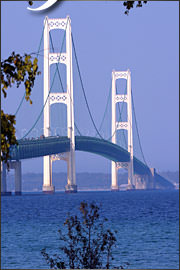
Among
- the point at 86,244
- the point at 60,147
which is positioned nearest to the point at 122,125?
the point at 60,147

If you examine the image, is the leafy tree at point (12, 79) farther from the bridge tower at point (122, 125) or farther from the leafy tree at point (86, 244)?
the bridge tower at point (122, 125)

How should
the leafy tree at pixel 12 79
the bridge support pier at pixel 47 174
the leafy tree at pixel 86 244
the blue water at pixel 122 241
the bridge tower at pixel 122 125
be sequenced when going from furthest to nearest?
the bridge tower at pixel 122 125 < the bridge support pier at pixel 47 174 < the blue water at pixel 122 241 < the leafy tree at pixel 86 244 < the leafy tree at pixel 12 79

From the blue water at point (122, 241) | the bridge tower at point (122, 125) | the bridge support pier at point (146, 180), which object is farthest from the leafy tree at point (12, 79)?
the bridge support pier at point (146, 180)

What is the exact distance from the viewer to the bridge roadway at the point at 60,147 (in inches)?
→ 1538

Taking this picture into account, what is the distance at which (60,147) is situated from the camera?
43594 millimetres

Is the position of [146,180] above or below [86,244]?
below

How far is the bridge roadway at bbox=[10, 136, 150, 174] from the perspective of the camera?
1538 inches

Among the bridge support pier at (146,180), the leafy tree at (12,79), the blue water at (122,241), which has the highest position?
the leafy tree at (12,79)

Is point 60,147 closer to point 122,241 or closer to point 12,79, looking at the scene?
point 122,241

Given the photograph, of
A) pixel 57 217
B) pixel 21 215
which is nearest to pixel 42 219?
pixel 57 217

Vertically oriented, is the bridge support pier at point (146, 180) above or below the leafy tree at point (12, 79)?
below

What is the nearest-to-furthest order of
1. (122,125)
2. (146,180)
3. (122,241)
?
(122,241) → (122,125) → (146,180)

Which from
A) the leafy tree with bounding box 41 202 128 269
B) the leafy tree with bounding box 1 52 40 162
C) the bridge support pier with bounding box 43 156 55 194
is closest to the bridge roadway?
the bridge support pier with bounding box 43 156 55 194

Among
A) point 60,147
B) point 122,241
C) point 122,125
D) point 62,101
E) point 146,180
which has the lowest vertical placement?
point 122,241
